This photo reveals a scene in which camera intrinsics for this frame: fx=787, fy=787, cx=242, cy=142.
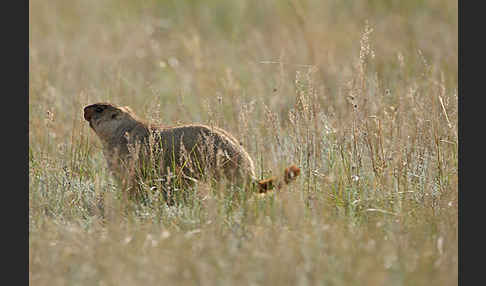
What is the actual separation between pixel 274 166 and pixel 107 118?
1.27m

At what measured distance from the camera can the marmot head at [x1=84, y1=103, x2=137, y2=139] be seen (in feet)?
17.5

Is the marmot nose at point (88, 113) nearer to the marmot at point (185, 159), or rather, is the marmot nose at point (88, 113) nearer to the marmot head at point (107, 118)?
the marmot head at point (107, 118)

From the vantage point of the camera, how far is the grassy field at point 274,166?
3562 mm

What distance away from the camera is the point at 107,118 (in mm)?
5348

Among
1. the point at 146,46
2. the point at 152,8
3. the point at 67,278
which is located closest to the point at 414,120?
the point at 67,278

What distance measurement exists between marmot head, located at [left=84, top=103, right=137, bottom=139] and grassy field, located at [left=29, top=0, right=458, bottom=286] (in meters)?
0.12

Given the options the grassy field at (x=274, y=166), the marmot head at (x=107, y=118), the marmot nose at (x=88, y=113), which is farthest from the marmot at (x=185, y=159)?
the marmot nose at (x=88, y=113)

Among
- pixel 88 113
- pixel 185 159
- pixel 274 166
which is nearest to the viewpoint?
pixel 185 159

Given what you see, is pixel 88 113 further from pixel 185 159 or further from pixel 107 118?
pixel 185 159

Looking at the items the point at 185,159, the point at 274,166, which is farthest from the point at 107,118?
the point at 274,166

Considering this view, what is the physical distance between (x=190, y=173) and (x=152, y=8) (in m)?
5.97

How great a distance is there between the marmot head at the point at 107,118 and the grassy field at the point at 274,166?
→ 12 cm

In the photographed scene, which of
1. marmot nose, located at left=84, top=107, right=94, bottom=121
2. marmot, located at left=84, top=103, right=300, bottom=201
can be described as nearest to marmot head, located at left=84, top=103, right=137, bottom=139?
marmot nose, located at left=84, top=107, right=94, bottom=121

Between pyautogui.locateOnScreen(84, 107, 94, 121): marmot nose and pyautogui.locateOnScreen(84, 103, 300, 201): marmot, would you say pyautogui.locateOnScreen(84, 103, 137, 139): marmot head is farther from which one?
pyautogui.locateOnScreen(84, 103, 300, 201): marmot
